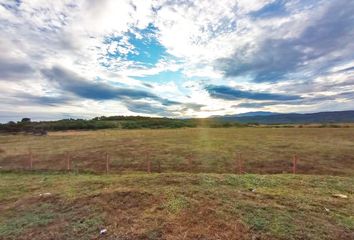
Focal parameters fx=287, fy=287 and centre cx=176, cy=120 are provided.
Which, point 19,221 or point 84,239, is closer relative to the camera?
point 84,239

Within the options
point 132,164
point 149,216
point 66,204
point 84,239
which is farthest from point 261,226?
point 132,164

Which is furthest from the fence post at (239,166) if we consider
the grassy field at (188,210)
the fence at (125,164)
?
the grassy field at (188,210)

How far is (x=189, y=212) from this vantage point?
8.78 meters

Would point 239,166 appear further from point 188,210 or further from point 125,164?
point 188,210

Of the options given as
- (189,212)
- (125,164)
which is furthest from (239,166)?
(189,212)

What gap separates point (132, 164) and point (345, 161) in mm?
21139

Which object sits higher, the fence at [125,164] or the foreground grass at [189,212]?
the foreground grass at [189,212]

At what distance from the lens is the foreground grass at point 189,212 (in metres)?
7.70

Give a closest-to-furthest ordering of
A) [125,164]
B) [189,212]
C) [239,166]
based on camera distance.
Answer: [189,212] → [239,166] → [125,164]

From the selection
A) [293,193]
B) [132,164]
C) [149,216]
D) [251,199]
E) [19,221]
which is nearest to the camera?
[149,216]

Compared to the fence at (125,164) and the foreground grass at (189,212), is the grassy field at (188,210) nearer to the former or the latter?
the foreground grass at (189,212)

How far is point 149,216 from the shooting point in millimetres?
8742

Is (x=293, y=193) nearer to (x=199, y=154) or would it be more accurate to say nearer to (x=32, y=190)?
(x=32, y=190)

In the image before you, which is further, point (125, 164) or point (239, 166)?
point (125, 164)
